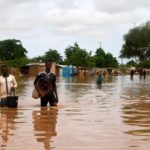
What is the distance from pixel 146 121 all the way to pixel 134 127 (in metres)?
1.11

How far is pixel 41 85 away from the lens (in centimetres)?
1447

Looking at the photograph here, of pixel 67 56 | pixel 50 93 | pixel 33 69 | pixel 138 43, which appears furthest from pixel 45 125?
pixel 67 56

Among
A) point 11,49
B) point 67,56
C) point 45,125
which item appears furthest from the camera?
point 11,49

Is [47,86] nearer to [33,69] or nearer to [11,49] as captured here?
[33,69]

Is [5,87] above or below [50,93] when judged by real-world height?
above

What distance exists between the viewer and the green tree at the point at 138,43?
6619cm

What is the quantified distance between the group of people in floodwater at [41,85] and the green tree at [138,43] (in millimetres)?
52294

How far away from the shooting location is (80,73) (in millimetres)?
87562

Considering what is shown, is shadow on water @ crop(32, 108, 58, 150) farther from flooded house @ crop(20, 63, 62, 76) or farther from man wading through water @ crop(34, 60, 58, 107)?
flooded house @ crop(20, 63, 62, 76)

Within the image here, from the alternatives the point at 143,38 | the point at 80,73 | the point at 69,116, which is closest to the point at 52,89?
the point at 69,116

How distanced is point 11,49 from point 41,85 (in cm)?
10474

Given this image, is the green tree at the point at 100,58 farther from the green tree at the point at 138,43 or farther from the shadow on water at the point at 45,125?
the shadow on water at the point at 45,125

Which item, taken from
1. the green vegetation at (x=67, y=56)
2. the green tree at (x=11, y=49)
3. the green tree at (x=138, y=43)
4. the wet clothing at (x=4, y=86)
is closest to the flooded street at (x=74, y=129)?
the wet clothing at (x=4, y=86)

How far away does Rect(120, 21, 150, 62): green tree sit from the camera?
66188mm
